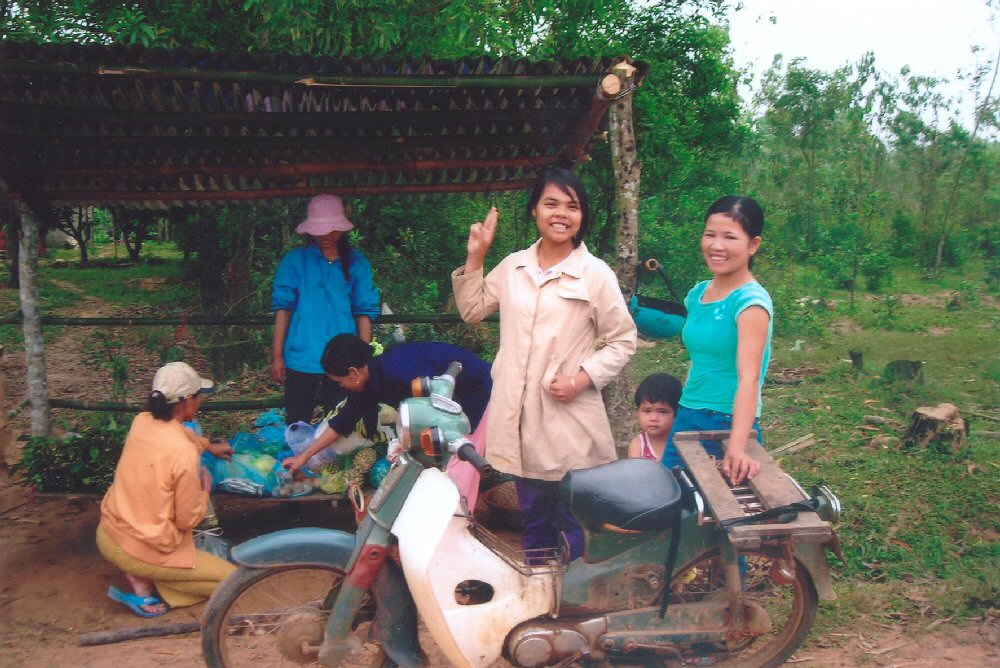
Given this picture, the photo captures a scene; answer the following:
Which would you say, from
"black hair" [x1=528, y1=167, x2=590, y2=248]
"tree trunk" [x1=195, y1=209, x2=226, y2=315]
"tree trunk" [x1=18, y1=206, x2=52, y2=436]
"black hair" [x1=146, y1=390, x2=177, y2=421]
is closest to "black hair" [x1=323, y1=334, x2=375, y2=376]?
"black hair" [x1=146, y1=390, x2=177, y2=421]

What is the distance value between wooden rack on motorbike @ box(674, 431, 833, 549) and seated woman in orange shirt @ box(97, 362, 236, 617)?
7.16ft

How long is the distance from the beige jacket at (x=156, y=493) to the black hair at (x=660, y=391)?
211 centimetres

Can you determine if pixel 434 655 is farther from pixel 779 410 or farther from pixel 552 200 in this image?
pixel 779 410

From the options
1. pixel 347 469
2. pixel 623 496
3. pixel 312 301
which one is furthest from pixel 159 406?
pixel 623 496

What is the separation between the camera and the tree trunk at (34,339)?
459 cm

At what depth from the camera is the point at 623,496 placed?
103 inches

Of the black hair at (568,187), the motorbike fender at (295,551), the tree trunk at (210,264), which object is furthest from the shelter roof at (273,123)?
the tree trunk at (210,264)

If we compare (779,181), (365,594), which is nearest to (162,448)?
(365,594)

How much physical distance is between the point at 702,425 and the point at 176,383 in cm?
235

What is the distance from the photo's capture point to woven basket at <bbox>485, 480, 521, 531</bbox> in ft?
14.2

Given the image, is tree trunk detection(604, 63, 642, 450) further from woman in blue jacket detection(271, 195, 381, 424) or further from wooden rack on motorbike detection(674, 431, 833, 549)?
woman in blue jacket detection(271, 195, 381, 424)

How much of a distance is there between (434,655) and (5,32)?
5.32 metres

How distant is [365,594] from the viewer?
2.69m

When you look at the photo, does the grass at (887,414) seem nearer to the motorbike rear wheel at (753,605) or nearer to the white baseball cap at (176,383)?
the motorbike rear wheel at (753,605)
